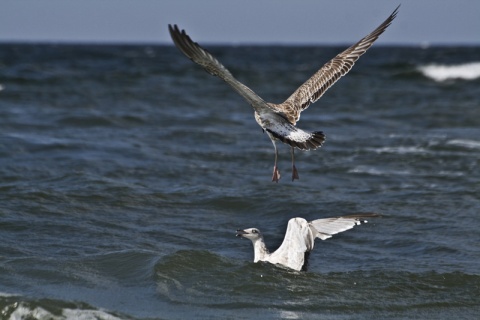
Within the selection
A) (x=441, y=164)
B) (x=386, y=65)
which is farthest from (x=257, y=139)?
(x=386, y=65)

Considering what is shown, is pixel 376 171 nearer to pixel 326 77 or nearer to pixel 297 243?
pixel 326 77

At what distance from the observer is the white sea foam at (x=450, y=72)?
1180 inches

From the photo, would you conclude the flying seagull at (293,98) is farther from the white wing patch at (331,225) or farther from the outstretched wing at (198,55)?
the white wing patch at (331,225)

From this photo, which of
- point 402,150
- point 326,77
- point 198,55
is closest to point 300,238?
point 198,55

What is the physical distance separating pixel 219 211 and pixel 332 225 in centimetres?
243

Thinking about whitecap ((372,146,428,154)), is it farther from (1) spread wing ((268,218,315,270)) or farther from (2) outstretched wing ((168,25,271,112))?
(2) outstretched wing ((168,25,271,112))

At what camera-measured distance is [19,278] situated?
6246 millimetres

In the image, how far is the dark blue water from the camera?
234 inches

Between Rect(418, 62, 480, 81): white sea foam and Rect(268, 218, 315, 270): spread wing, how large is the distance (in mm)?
23175

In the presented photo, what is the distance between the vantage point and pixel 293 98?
7895mm

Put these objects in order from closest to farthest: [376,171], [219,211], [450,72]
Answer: [219,211], [376,171], [450,72]

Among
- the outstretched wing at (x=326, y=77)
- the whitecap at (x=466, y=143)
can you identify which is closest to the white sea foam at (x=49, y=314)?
the outstretched wing at (x=326, y=77)

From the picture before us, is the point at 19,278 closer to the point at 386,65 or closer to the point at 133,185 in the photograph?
the point at 133,185

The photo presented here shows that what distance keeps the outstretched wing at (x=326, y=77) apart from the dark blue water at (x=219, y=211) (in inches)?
48.8
